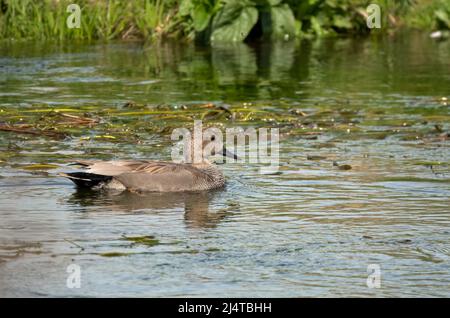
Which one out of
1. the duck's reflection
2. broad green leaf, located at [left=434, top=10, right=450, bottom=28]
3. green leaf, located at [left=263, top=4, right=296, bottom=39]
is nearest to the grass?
green leaf, located at [left=263, top=4, right=296, bottom=39]

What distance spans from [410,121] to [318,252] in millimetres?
5389

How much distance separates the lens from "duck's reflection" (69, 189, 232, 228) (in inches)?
361

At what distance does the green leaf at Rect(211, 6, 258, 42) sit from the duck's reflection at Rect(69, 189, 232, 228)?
1072 cm

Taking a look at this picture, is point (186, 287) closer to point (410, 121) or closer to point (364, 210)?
point (364, 210)

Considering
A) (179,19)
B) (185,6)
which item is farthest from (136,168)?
(179,19)

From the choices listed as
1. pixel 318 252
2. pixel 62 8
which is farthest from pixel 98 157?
pixel 62 8

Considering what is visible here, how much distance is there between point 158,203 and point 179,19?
1207 centimetres

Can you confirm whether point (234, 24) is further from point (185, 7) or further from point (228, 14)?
point (185, 7)

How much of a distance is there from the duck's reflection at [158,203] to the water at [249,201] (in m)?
0.02

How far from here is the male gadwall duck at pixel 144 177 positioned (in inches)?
392

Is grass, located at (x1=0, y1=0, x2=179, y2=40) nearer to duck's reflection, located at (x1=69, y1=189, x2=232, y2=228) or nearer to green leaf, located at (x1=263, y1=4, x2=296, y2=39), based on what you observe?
green leaf, located at (x1=263, y1=4, x2=296, y2=39)

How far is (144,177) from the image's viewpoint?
393 inches

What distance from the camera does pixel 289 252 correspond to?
8023mm

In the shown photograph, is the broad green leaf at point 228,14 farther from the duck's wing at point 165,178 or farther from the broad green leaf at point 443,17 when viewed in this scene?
the duck's wing at point 165,178
